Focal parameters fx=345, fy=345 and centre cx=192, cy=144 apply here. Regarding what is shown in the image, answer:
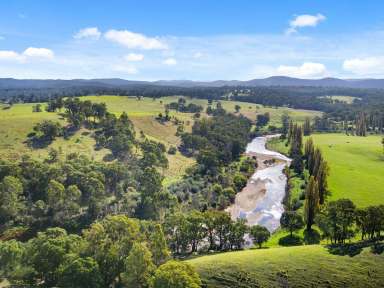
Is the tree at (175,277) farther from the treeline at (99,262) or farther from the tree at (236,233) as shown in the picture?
the tree at (236,233)

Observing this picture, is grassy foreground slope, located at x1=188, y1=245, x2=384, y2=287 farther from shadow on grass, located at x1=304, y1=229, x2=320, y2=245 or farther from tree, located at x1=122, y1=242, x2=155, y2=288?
shadow on grass, located at x1=304, y1=229, x2=320, y2=245

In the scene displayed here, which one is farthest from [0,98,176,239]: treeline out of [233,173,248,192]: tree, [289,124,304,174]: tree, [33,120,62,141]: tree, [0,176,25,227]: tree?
[289,124,304,174]: tree

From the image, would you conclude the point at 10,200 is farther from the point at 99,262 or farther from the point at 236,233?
the point at 236,233

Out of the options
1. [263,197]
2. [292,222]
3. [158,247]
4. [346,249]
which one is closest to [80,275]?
[158,247]

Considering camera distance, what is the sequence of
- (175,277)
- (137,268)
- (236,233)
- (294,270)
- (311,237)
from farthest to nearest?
(311,237) < (236,233) < (294,270) < (137,268) < (175,277)

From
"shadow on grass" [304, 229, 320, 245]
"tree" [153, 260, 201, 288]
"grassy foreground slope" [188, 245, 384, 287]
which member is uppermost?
"tree" [153, 260, 201, 288]

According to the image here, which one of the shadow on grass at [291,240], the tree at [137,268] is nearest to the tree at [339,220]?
the shadow on grass at [291,240]
